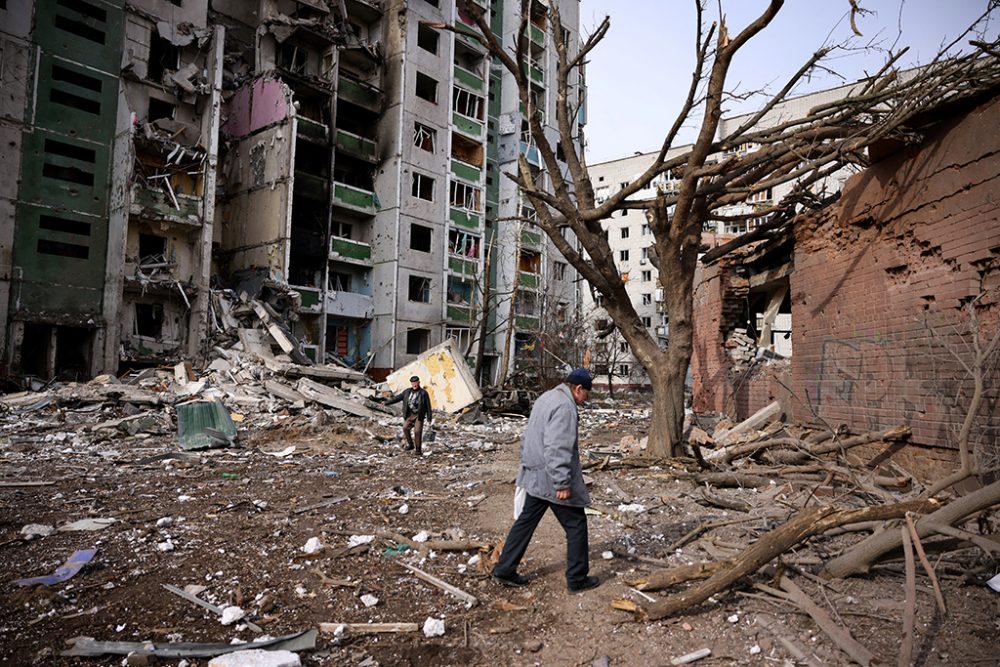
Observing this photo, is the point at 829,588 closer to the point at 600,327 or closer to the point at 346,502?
the point at 346,502

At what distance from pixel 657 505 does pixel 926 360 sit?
3299 millimetres

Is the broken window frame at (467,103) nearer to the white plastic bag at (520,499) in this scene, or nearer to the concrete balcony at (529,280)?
the concrete balcony at (529,280)

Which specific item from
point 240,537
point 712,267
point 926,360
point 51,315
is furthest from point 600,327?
point 51,315

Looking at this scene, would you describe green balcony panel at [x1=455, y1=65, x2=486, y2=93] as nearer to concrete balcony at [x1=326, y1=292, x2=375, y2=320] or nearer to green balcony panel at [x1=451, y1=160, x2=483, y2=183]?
green balcony panel at [x1=451, y1=160, x2=483, y2=183]

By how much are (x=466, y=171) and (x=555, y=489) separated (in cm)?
2784

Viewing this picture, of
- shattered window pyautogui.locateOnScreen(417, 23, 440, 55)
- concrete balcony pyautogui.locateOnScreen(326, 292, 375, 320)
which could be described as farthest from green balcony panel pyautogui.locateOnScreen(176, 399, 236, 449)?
shattered window pyautogui.locateOnScreen(417, 23, 440, 55)

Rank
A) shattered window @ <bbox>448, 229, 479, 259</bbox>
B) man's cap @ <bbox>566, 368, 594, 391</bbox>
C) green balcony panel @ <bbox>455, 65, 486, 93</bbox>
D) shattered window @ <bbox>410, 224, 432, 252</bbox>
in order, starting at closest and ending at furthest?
man's cap @ <bbox>566, 368, 594, 391</bbox>, shattered window @ <bbox>410, 224, 432, 252</bbox>, shattered window @ <bbox>448, 229, 479, 259</bbox>, green balcony panel @ <bbox>455, 65, 486, 93</bbox>

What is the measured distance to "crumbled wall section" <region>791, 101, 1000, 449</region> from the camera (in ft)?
18.7

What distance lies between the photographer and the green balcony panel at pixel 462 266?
95.2 ft

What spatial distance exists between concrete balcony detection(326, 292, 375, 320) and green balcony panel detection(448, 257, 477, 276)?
461cm

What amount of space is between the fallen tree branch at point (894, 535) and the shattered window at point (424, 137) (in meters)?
27.1

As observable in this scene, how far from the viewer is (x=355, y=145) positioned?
2689 centimetres

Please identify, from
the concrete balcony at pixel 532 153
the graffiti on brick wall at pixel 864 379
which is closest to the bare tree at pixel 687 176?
the graffiti on brick wall at pixel 864 379

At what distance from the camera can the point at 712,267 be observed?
40.0 feet
